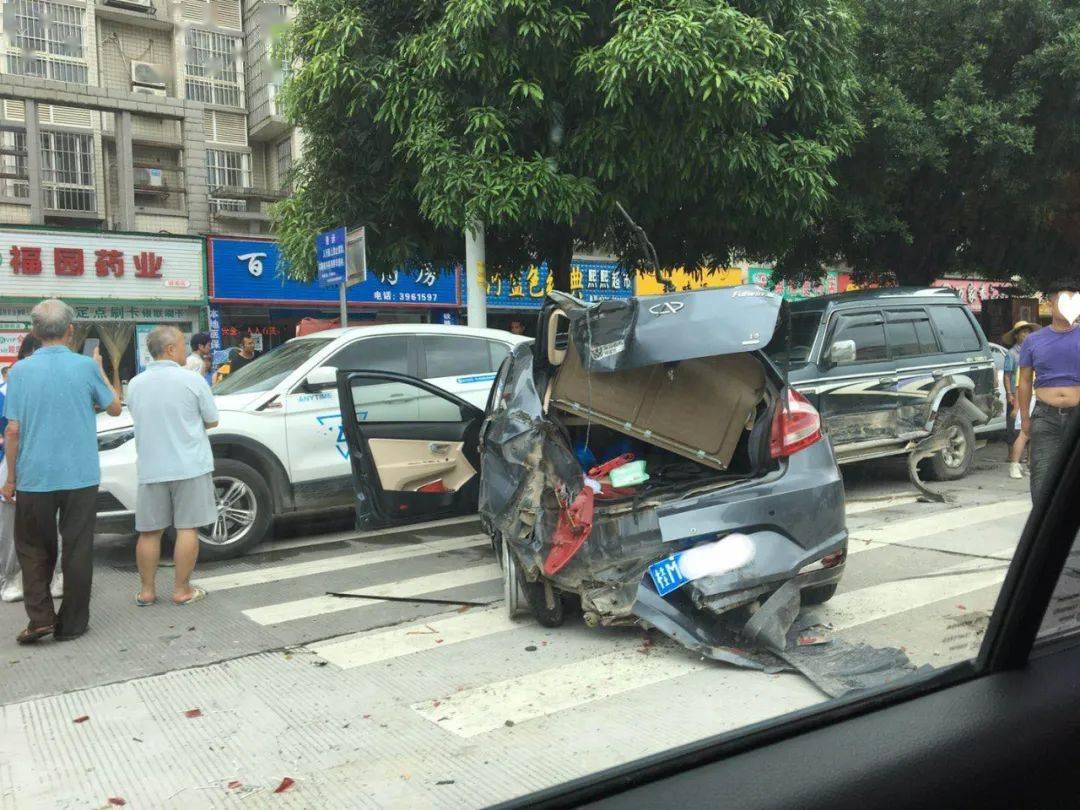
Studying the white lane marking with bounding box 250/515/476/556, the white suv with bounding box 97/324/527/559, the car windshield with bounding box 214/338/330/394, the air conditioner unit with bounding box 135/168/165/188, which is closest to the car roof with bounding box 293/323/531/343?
the white suv with bounding box 97/324/527/559

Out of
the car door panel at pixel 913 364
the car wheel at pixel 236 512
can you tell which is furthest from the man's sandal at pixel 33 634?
the car door panel at pixel 913 364

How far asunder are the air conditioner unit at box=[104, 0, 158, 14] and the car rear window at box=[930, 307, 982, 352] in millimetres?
7091

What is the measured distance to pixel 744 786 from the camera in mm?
1349

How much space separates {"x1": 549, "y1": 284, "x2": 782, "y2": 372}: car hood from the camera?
3957 mm

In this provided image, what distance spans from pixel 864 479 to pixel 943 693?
7.48m

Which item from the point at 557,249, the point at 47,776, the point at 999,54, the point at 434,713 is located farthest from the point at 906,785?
the point at 999,54

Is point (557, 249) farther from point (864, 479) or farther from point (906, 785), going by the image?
point (906, 785)

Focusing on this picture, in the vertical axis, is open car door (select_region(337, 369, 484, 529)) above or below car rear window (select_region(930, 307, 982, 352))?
below

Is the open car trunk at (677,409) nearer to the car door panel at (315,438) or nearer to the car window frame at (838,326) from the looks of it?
the car door panel at (315,438)

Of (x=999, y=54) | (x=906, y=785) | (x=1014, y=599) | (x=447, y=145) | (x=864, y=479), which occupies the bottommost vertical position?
(x=864, y=479)

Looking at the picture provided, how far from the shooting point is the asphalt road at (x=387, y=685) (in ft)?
9.23

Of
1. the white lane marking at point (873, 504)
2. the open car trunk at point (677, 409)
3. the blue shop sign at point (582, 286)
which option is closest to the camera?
the open car trunk at point (677, 409)

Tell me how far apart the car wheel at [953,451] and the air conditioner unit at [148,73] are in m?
6.93

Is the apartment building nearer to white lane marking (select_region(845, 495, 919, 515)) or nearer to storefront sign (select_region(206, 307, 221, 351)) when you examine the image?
storefront sign (select_region(206, 307, 221, 351))
